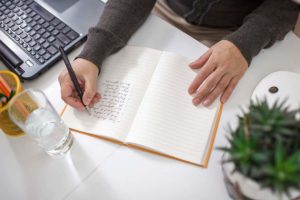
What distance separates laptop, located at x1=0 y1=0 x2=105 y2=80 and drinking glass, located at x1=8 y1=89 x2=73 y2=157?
125 mm

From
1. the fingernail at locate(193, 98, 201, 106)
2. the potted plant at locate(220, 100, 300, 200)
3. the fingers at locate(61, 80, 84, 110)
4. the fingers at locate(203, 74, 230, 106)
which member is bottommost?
the fingers at locate(61, 80, 84, 110)

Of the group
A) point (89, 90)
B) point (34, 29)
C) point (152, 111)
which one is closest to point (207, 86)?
point (152, 111)

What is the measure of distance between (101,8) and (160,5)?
227 millimetres

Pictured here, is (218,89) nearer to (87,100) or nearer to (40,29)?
(87,100)

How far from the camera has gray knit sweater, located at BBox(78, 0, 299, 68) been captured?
719 millimetres

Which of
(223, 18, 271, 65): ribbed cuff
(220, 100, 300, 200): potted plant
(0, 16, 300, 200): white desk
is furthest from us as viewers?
(223, 18, 271, 65): ribbed cuff

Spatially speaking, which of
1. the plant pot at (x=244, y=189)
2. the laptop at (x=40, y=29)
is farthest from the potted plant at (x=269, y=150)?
the laptop at (x=40, y=29)

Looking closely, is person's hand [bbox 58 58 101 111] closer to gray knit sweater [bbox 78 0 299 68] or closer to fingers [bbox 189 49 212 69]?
gray knit sweater [bbox 78 0 299 68]

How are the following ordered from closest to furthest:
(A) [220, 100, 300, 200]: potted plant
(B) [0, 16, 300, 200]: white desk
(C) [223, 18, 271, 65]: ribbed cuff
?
(A) [220, 100, 300, 200]: potted plant
(B) [0, 16, 300, 200]: white desk
(C) [223, 18, 271, 65]: ribbed cuff

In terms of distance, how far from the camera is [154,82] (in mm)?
706

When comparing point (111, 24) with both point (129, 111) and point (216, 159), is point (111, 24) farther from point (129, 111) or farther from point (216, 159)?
point (216, 159)

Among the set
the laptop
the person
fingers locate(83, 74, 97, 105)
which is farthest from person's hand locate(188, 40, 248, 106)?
the laptop

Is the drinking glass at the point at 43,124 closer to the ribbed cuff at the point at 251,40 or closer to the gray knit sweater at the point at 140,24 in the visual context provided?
the gray knit sweater at the point at 140,24

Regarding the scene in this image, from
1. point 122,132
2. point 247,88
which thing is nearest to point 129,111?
point 122,132
